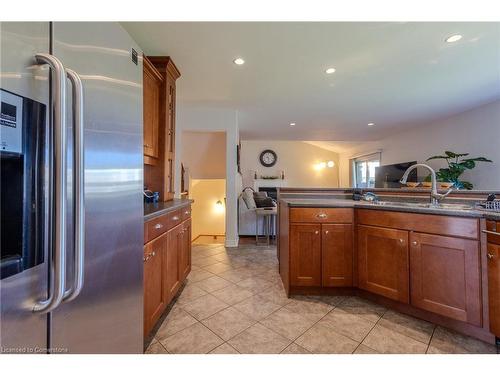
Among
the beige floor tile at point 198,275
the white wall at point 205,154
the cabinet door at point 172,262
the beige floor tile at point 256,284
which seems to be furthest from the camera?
the white wall at point 205,154

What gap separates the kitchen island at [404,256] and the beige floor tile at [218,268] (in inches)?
36.2

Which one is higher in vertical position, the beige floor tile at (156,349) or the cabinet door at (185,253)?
the cabinet door at (185,253)

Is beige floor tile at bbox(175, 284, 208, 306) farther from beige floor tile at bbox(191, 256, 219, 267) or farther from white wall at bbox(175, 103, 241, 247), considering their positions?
white wall at bbox(175, 103, 241, 247)

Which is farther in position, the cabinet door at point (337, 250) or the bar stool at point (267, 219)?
the bar stool at point (267, 219)

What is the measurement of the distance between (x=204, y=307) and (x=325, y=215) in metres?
1.35

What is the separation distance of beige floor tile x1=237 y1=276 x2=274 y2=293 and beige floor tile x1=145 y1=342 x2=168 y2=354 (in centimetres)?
97

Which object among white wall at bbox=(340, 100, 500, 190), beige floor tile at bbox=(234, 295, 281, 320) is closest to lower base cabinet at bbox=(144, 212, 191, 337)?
beige floor tile at bbox=(234, 295, 281, 320)

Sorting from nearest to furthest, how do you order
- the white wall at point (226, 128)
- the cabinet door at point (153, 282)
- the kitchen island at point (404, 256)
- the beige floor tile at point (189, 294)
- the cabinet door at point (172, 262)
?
1. the cabinet door at point (153, 282)
2. the kitchen island at point (404, 256)
3. the cabinet door at point (172, 262)
4. the beige floor tile at point (189, 294)
5. the white wall at point (226, 128)

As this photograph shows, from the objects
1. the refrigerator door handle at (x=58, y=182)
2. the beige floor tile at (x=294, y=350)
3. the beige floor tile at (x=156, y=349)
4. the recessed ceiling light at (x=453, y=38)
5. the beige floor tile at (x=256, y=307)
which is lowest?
the beige floor tile at (x=294, y=350)

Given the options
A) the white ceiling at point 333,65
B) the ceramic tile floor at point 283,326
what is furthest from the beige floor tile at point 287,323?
the white ceiling at point 333,65

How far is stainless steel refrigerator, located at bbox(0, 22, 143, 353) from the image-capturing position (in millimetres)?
512

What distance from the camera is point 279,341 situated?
143cm

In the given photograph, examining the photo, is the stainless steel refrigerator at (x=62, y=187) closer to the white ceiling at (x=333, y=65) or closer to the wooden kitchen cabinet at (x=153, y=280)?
the wooden kitchen cabinet at (x=153, y=280)

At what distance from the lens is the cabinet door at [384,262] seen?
1711 mm
